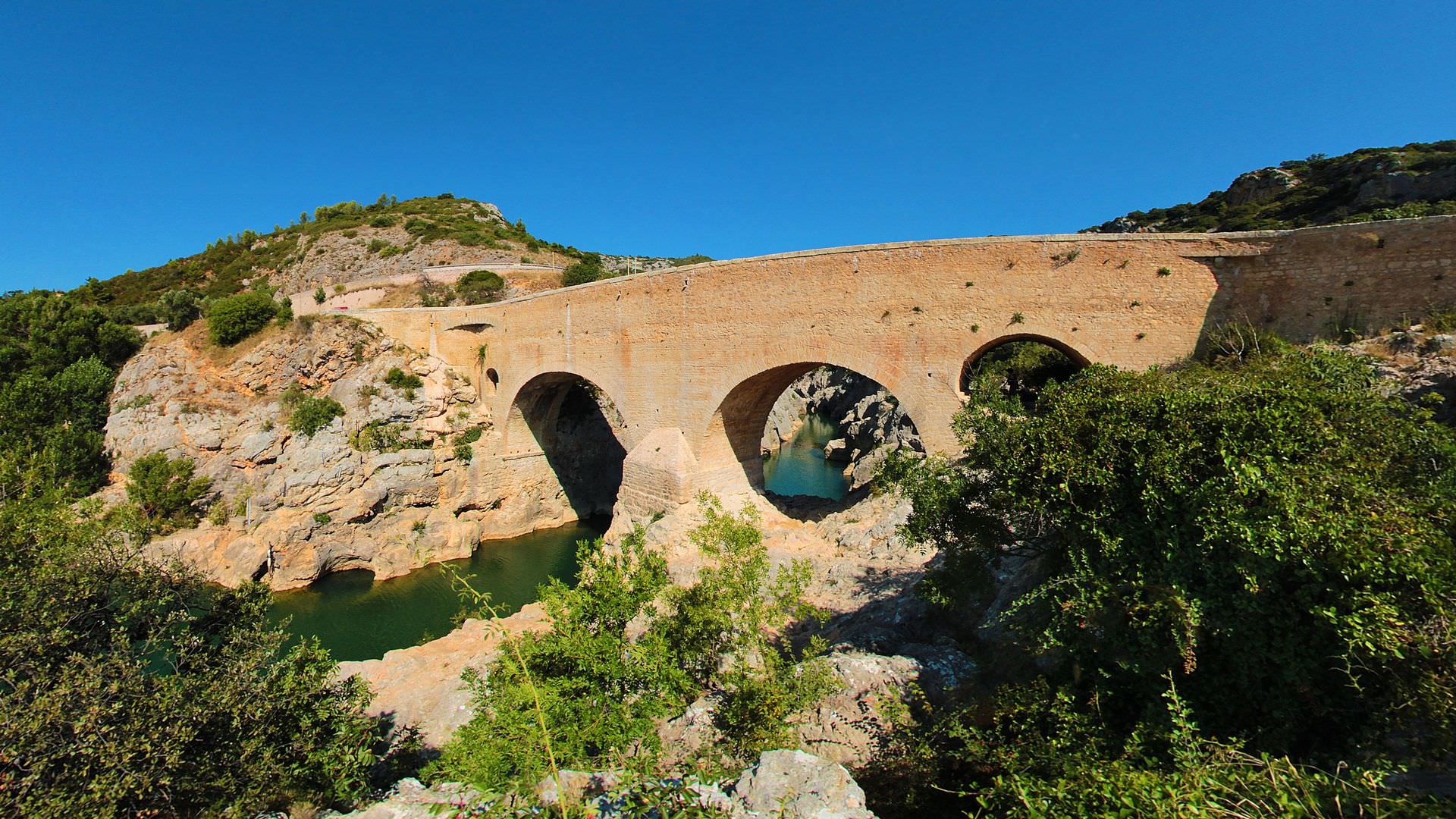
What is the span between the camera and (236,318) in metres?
20.0

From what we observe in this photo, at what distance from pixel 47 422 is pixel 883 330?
25.4 m

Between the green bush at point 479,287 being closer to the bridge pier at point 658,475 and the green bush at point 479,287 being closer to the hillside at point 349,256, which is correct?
the hillside at point 349,256

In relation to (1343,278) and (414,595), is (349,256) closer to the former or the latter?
(414,595)

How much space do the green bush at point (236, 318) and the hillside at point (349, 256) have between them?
10.8 meters

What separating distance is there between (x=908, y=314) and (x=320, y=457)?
17.1 metres

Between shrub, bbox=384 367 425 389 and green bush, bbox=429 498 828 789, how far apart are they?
15.6 meters

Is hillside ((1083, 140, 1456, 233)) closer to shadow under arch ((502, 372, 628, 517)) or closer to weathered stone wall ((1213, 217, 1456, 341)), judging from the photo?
weathered stone wall ((1213, 217, 1456, 341))

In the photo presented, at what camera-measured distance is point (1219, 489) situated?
3953mm

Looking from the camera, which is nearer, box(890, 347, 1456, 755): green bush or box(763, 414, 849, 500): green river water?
box(890, 347, 1456, 755): green bush

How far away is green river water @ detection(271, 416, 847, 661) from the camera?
13.9m

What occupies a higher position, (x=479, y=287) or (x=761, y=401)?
(x=479, y=287)

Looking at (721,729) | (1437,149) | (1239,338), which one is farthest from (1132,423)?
(1437,149)

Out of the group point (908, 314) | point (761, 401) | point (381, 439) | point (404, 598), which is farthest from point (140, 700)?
point (381, 439)

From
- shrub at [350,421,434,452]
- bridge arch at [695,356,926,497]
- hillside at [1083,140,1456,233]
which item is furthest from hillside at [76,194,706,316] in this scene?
hillside at [1083,140,1456,233]
